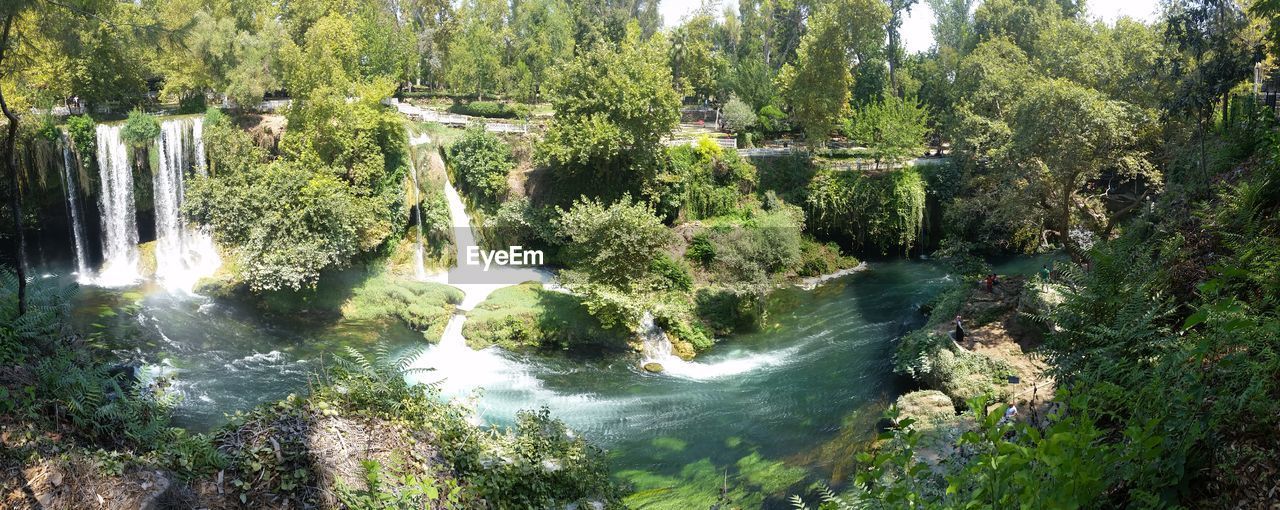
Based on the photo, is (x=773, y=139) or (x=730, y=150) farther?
(x=773, y=139)

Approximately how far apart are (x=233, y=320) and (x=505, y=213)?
9626 mm

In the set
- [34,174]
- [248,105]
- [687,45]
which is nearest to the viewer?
[34,174]

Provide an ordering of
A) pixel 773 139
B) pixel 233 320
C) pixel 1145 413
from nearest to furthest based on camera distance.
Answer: pixel 1145 413, pixel 233 320, pixel 773 139

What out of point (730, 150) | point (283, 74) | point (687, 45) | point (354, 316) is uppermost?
point (687, 45)

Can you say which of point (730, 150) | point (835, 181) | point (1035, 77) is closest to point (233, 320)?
point (730, 150)

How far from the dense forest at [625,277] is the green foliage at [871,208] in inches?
6.5

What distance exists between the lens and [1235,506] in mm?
5137

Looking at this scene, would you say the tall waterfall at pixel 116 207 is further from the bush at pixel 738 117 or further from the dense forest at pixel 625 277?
the bush at pixel 738 117

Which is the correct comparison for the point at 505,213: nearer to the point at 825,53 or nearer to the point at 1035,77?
the point at 825,53

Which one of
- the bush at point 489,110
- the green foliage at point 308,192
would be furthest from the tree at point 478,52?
the green foliage at point 308,192

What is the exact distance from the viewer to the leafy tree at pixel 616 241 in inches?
878

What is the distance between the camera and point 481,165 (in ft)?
96.0

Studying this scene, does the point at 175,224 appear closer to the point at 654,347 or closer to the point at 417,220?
the point at 417,220

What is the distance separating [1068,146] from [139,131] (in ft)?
95.9
